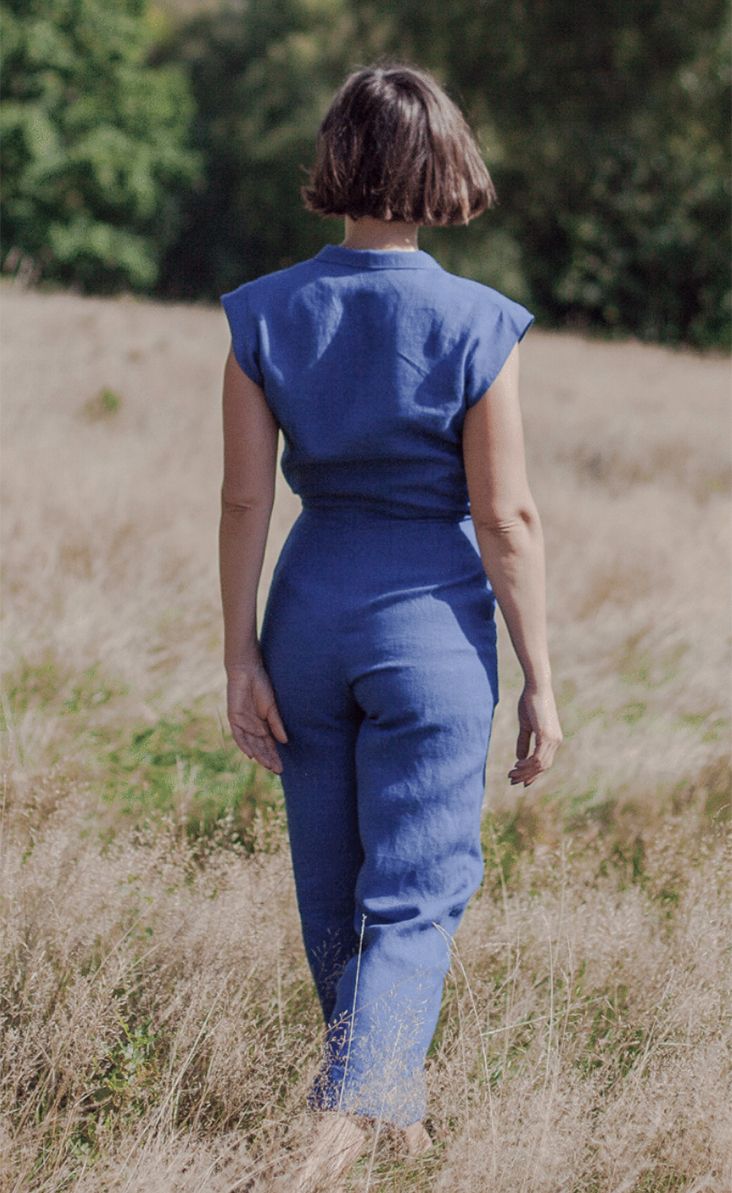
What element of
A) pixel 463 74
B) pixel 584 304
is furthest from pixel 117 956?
pixel 584 304

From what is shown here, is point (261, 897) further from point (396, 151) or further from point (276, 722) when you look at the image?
point (396, 151)

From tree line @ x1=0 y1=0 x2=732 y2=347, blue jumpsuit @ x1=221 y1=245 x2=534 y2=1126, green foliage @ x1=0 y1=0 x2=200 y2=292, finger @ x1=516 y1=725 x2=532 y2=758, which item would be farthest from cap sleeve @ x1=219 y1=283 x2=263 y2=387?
green foliage @ x1=0 y1=0 x2=200 y2=292

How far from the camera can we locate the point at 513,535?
2.06 m

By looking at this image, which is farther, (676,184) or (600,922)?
(676,184)

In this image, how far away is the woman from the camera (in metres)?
1.99

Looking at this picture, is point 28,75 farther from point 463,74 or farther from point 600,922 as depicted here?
point 600,922

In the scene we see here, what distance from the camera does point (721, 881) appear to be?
289cm

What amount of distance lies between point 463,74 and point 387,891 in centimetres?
2295

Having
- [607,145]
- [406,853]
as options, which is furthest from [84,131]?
[406,853]

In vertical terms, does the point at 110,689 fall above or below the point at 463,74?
below

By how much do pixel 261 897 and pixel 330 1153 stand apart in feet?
2.70

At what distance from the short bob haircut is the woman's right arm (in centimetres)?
30

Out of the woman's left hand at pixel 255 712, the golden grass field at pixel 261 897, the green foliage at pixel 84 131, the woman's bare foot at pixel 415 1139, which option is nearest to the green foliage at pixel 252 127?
the green foliage at pixel 84 131

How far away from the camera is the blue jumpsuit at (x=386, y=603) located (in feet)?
6.54
